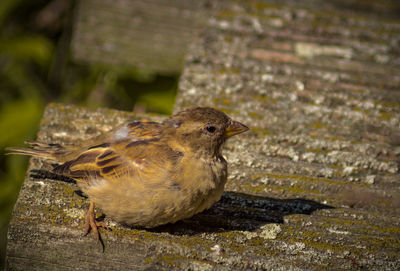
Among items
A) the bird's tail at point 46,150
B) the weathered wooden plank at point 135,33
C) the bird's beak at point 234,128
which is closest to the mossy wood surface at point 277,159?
the bird's tail at point 46,150

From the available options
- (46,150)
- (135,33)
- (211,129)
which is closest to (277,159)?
(211,129)

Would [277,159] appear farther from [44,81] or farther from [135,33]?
[44,81]

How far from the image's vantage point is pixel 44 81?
6590mm

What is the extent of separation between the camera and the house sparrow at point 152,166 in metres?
2.20

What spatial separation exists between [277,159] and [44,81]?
201 inches

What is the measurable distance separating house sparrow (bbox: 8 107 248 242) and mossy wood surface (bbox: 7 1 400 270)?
0.10m

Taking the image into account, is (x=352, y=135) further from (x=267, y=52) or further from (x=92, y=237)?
(x=92, y=237)

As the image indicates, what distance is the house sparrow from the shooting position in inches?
86.5

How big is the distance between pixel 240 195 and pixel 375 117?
1262 millimetres

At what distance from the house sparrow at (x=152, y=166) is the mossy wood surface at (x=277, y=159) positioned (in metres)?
0.10

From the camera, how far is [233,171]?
2584 millimetres

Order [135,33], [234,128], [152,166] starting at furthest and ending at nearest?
[135,33] < [234,128] < [152,166]

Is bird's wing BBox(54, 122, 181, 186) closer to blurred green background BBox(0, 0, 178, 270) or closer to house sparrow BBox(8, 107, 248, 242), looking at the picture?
house sparrow BBox(8, 107, 248, 242)

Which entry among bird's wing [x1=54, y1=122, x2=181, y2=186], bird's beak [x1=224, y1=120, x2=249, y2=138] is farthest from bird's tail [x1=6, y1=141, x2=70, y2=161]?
bird's beak [x1=224, y1=120, x2=249, y2=138]
